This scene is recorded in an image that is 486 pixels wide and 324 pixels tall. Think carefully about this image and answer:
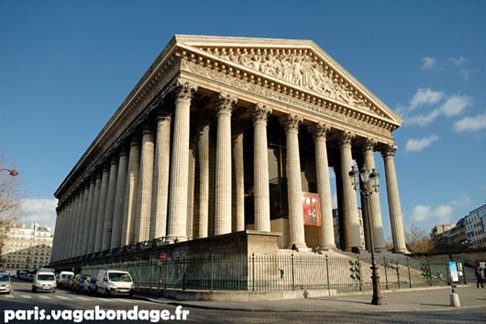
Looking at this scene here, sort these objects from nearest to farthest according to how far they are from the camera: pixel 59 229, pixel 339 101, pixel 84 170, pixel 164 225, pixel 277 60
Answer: pixel 164 225 < pixel 277 60 < pixel 339 101 < pixel 84 170 < pixel 59 229

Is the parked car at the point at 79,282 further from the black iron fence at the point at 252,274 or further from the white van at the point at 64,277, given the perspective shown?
the white van at the point at 64,277

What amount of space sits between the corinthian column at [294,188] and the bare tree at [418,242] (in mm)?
63691

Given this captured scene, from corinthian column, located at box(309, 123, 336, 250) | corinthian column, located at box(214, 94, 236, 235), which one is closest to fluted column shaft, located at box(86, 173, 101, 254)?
corinthian column, located at box(214, 94, 236, 235)

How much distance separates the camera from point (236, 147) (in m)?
32.5

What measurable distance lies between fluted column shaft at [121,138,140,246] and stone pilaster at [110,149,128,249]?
156cm

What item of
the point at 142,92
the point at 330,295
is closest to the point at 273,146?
the point at 142,92

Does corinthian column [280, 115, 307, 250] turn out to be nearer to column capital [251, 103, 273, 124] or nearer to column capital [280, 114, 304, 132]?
column capital [280, 114, 304, 132]

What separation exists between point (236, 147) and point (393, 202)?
1693cm

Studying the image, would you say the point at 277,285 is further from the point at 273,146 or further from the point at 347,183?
the point at 273,146

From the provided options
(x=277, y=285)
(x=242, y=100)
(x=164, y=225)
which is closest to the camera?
(x=277, y=285)

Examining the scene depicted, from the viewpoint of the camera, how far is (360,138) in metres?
37.0

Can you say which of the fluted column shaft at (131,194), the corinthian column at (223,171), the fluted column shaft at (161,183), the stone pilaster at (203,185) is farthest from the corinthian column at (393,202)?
the fluted column shaft at (131,194)

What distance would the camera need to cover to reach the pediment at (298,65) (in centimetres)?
2823

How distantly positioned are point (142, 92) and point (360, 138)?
21249 millimetres
